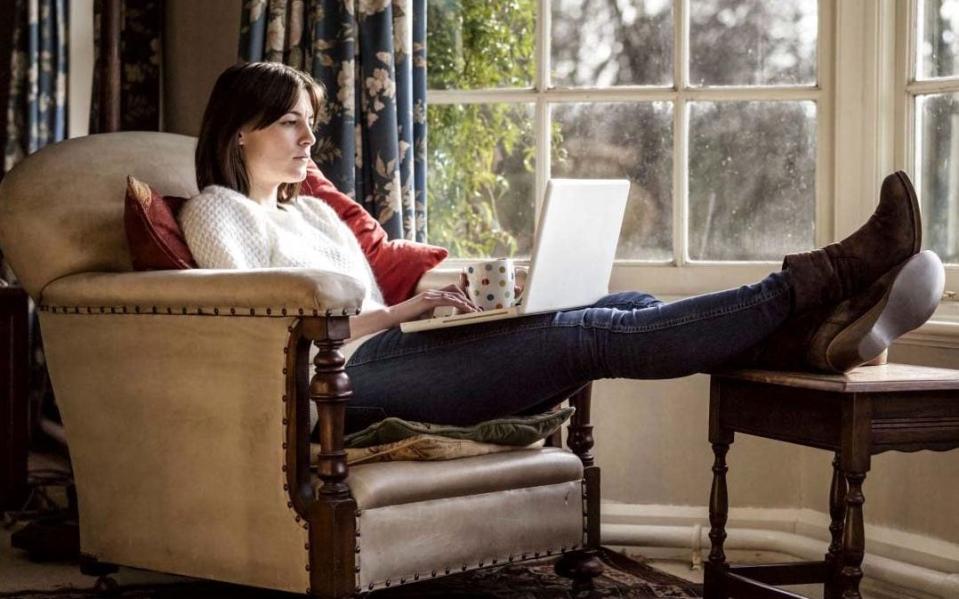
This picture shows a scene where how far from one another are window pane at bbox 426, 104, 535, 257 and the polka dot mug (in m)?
0.80

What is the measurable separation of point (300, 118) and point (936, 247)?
138 cm

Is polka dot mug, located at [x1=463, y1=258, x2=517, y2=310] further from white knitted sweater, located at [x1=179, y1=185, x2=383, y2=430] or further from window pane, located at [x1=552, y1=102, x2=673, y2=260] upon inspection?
window pane, located at [x1=552, y1=102, x2=673, y2=260]

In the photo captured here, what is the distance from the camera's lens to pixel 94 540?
90.6 inches

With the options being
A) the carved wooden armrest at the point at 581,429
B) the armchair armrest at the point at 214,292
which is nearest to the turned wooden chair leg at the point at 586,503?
the carved wooden armrest at the point at 581,429

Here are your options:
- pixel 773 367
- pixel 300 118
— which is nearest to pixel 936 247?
pixel 773 367

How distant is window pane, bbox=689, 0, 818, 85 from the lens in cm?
289

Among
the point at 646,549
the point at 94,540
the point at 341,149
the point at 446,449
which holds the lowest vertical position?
the point at 646,549

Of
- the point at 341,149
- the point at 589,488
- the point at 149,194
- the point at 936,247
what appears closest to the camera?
the point at 149,194

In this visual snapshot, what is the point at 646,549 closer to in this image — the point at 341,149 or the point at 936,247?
the point at 936,247

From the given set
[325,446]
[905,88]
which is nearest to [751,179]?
[905,88]

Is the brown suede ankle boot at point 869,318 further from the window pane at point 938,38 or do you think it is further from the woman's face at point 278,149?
the woman's face at point 278,149

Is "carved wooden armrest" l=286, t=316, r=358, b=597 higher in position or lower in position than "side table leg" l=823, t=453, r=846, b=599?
higher

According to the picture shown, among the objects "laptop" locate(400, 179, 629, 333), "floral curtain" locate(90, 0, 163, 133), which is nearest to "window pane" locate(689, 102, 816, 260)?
"laptop" locate(400, 179, 629, 333)

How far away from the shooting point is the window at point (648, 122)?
2908 mm
